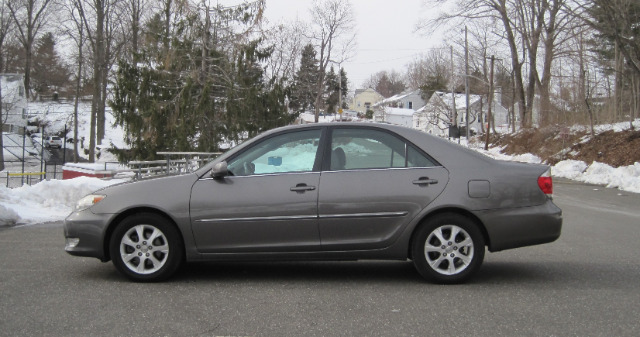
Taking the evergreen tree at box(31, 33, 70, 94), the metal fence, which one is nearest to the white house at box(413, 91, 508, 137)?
the metal fence

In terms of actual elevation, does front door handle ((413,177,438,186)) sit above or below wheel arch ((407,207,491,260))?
above

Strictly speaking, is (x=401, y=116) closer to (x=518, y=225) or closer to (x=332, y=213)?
(x=518, y=225)

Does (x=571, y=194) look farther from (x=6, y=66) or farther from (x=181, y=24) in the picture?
(x=6, y=66)

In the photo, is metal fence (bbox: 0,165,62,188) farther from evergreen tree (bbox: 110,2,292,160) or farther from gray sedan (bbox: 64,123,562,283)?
gray sedan (bbox: 64,123,562,283)

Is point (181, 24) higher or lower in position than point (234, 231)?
higher

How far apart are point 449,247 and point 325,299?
126cm

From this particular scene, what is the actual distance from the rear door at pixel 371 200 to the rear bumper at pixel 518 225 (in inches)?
22.7

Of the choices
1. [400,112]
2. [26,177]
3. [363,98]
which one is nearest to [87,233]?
[26,177]

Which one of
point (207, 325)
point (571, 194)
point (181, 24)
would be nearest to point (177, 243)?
point (207, 325)

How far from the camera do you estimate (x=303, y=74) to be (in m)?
63.1

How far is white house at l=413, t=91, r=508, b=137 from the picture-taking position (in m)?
70.4

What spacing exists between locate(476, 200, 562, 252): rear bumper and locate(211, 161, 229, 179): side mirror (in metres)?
2.37

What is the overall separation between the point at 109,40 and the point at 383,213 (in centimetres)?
4055

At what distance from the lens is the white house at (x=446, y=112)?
231 feet
